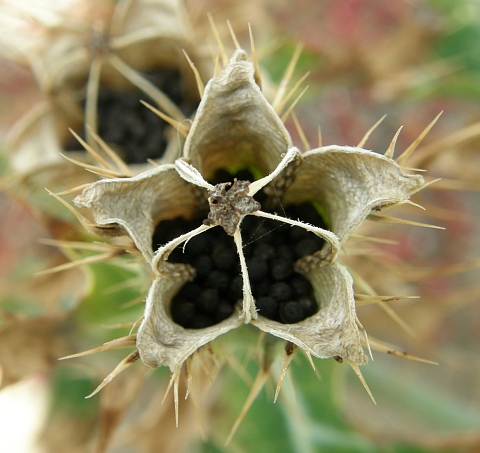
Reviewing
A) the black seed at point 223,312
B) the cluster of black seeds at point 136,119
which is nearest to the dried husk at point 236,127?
the black seed at point 223,312

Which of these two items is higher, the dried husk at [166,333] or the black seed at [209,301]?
the dried husk at [166,333]

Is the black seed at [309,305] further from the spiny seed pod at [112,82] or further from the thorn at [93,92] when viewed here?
the thorn at [93,92]

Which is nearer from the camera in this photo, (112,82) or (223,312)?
(223,312)

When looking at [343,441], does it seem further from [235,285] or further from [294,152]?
[294,152]

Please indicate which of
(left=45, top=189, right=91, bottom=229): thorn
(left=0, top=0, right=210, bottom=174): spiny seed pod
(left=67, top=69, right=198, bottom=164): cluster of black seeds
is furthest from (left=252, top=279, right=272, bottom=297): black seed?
(left=67, top=69, right=198, bottom=164): cluster of black seeds

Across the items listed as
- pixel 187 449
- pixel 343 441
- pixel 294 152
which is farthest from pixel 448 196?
pixel 294 152

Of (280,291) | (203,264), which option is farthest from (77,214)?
(280,291)

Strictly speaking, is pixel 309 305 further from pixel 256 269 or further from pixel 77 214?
pixel 77 214

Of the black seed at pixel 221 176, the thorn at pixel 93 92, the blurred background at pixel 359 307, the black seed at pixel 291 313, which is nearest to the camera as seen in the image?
the black seed at pixel 291 313
